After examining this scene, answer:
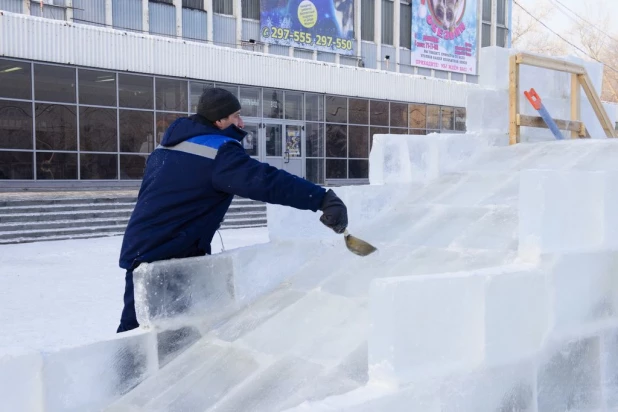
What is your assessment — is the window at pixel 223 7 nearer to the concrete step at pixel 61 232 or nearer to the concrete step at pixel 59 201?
the concrete step at pixel 59 201

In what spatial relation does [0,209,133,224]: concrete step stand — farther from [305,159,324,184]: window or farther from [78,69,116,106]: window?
[305,159,324,184]: window

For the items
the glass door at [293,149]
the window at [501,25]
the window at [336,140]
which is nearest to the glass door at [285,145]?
the glass door at [293,149]

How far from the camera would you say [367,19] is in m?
26.9

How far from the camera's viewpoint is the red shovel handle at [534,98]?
21.8 feet

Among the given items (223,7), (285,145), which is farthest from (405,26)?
(285,145)

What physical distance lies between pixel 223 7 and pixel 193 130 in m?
20.1

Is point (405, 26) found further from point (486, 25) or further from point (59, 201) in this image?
point (59, 201)

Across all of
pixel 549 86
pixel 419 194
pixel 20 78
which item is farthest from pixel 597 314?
pixel 20 78

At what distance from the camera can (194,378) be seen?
3395mm

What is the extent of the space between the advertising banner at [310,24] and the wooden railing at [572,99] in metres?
17.2

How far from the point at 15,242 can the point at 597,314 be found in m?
11.8

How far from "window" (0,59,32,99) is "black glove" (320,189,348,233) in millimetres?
15161

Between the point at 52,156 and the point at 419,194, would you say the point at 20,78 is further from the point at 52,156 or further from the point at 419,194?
the point at 419,194

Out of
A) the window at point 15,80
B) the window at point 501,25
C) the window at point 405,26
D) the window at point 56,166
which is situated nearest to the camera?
the window at point 15,80
